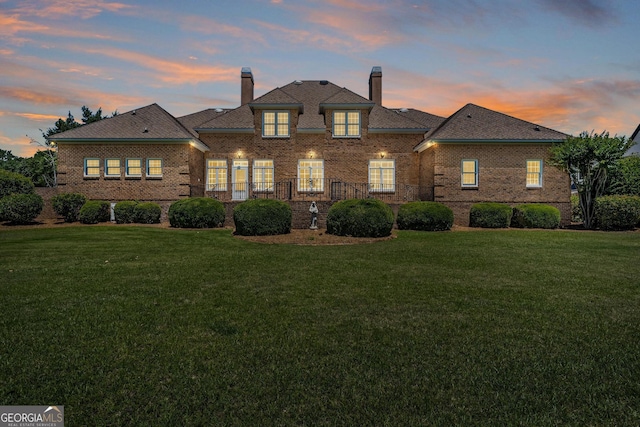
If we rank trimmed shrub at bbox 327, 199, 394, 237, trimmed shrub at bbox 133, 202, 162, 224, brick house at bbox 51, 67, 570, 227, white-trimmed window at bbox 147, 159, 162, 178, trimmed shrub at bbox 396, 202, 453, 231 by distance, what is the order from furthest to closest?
1. white-trimmed window at bbox 147, 159, 162, 178
2. brick house at bbox 51, 67, 570, 227
3. trimmed shrub at bbox 133, 202, 162, 224
4. trimmed shrub at bbox 396, 202, 453, 231
5. trimmed shrub at bbox 327, 199, 394, 237

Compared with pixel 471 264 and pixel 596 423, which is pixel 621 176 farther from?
pixel 596 423

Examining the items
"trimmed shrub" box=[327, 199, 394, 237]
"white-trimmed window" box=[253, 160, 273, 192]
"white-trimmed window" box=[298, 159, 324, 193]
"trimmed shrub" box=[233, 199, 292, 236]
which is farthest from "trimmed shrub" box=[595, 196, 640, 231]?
"white-trimmed window" box=[253, 160, 273, 192]

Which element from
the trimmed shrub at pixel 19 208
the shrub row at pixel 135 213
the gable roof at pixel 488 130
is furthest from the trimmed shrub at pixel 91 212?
the gable roof at pixel 488 130

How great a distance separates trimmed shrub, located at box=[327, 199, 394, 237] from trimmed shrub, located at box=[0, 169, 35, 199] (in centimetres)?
1888

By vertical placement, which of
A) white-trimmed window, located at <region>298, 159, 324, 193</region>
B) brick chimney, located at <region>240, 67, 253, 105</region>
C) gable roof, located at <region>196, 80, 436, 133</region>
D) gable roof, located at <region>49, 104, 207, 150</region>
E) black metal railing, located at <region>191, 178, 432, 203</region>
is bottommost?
black metal railing, located at <region>191, 178, 432, 203</region>

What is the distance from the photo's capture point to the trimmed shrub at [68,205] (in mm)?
20344

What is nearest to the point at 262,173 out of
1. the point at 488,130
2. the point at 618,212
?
the point at 488,130

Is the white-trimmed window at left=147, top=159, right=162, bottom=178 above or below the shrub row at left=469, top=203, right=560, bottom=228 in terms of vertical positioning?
above

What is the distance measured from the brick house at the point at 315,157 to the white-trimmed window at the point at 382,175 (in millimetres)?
68

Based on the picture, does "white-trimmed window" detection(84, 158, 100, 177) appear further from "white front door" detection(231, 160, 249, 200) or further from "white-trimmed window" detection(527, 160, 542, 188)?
"white-trimmed window" detection(527, 160, 542, 188)

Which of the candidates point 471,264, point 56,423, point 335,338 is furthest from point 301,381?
point 471,264

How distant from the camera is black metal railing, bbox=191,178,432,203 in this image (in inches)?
935

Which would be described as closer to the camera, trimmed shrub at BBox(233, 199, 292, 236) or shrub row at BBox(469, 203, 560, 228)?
trimmed shrub at BBox(233, 199, 292, 236)

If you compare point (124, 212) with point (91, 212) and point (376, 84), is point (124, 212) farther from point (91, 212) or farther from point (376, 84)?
point (376, 84)
